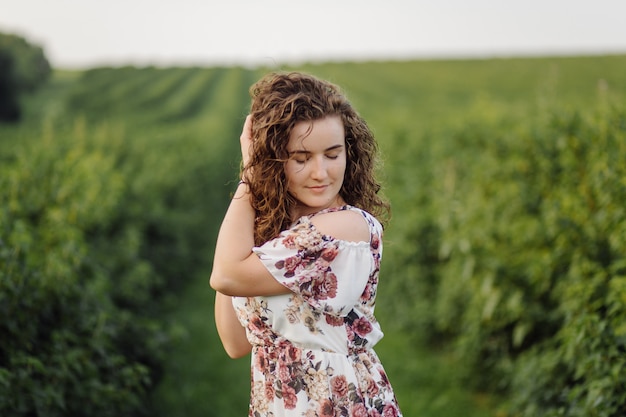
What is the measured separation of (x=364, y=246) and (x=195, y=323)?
20.6 feet

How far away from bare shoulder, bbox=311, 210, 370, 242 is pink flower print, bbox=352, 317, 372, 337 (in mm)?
248

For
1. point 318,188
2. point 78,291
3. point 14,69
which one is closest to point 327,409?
point 318,188

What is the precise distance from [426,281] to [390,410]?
5.48 metres

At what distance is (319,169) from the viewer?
2.06 m

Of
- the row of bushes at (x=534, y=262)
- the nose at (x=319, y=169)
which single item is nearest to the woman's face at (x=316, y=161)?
the nose at (x=319, y=169)

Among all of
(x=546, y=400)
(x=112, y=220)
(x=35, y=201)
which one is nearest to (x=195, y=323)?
(x=112, y=220)

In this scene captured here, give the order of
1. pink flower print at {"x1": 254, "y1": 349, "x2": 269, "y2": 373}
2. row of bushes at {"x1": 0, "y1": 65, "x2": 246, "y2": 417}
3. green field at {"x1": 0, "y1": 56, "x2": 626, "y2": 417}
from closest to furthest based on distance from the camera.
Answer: pink flower print at {"x1": 254, "y1": 349, "x2": 269, "y2": 373}, row of bushes at {"x1": 0, "y1": 65, "x2": 246, "y2": 417}, green field at {"x1": 0, "y1": 56, "x2": 626, "y2": 417}

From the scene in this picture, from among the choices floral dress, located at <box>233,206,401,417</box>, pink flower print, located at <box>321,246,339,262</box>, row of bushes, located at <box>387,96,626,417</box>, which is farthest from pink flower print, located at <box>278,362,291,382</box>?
row of bushes, located at <box>387,96,626,417</box>

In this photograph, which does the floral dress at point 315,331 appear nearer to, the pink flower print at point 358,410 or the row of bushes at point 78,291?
the pink flower print at point 358,410

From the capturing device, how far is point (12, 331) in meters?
3.16

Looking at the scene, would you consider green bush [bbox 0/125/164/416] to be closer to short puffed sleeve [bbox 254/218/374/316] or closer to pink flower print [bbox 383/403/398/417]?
short puffed sleeve [bbox 254/218/374/316]

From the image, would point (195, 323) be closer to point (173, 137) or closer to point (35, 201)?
point (35, 201)

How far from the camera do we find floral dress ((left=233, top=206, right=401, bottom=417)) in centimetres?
202

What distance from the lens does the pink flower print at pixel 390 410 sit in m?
2.11
